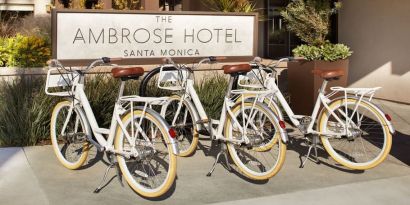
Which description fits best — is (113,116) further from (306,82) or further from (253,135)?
(306,82)

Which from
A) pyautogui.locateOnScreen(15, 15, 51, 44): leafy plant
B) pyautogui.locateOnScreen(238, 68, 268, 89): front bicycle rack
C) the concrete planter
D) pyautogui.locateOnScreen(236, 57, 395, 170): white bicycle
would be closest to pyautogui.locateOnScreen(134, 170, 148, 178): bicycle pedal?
pyautogui.locateOnScreen(236, 57, 395, 170): white bicycle

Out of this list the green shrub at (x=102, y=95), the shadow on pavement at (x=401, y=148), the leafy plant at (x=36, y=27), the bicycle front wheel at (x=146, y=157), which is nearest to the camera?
the bicycle front wheel at (x=146, y=157)

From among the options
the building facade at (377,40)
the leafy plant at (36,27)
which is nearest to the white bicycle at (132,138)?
the leafy plant at (36,27)

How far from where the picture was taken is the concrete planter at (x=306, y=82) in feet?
26.3

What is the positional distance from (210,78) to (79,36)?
6.33ft

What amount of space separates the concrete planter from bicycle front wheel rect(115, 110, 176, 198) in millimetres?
3632

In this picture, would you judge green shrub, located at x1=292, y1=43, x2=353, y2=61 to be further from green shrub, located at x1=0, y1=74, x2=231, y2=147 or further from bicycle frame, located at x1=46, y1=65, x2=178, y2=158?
bicycle frame, located at x1=46, y1=65, x2=178, y2=158

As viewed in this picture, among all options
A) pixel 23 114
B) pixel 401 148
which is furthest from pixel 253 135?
pixel 23 114

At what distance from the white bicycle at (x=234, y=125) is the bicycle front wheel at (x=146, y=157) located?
0.71 m

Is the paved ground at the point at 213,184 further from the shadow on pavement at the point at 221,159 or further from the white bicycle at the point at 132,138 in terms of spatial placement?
the white bicycle at the point at 132,138

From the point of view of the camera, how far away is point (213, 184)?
5199 mm

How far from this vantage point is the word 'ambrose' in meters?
7.06

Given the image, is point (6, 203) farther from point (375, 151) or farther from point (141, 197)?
point (375, 151)

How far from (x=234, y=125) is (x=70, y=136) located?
1.67m
